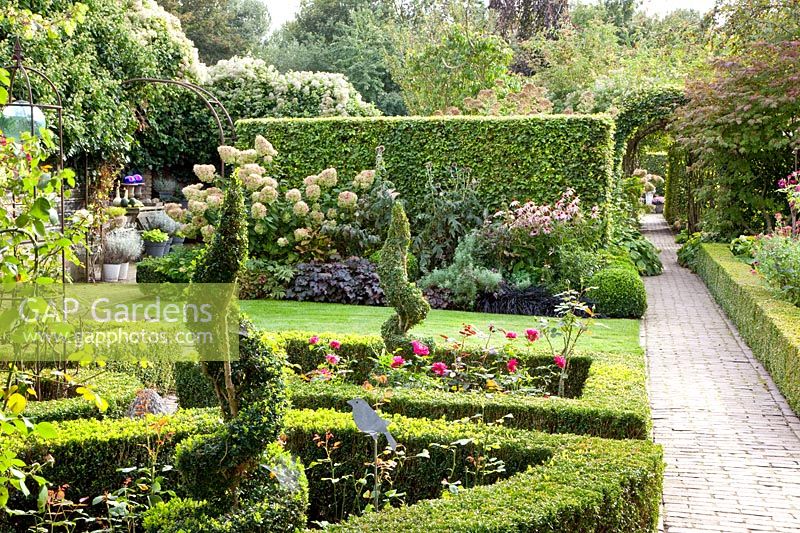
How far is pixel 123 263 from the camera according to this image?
41.9 ft

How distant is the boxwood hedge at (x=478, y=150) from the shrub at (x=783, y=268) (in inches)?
121

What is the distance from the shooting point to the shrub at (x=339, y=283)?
1105 centimetres

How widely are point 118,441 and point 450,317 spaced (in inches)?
246

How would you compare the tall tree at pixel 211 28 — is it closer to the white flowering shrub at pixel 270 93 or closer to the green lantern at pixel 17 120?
the white flowering shrub at pixel 270 93

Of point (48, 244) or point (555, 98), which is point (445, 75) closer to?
point (555, 98)

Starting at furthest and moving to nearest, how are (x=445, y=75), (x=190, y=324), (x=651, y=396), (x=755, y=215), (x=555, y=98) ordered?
(x=555, y=98), (x=445, y=75), (x=755, y=215), (x=651, y=396), (x=190, y=324)

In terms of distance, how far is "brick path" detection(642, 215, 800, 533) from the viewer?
4.42m

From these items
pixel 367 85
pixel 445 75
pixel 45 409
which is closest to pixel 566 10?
pixel 367 85

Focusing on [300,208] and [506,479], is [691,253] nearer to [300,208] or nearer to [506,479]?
[300,208]

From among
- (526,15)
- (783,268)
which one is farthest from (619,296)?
(526,15)

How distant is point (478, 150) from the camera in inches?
479

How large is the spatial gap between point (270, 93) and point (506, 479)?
46.0 feet

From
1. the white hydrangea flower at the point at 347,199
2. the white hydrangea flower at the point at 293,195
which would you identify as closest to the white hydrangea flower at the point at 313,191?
the white hydrangea flower at the point at 293,195

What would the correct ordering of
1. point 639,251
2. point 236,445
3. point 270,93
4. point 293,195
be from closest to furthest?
point 236,445 → point 293,195 → point 639,251 → point 270,93
